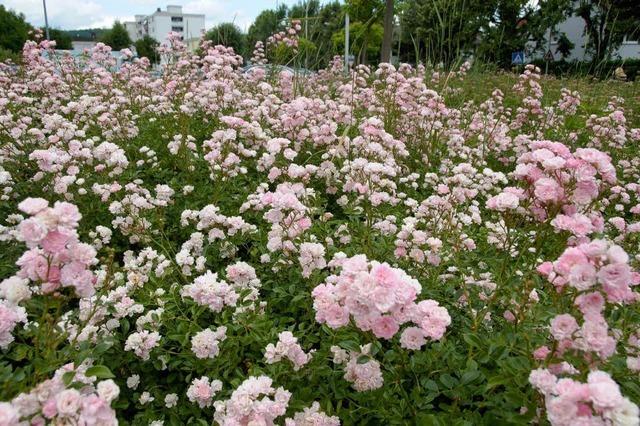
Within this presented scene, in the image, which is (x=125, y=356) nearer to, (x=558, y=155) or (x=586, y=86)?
(x=558, y=155)

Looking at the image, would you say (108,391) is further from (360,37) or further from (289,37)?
(360,37)

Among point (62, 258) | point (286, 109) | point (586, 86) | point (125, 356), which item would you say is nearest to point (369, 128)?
point (286, 109)

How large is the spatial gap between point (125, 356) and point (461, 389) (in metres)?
1.63

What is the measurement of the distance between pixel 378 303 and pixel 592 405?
1.89 ft

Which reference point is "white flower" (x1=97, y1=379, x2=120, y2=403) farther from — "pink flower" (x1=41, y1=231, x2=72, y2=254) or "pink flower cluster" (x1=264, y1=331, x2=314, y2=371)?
"pink flower cluster" (x1=264, y1=331, x2=314, y2=371)

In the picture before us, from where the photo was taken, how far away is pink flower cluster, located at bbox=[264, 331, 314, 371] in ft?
6.00

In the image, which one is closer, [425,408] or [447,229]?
[425,408]

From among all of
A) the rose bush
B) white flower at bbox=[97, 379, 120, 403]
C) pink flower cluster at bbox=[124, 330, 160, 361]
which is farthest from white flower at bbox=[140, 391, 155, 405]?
white flower at bbox=[97, 379, 120, 403]

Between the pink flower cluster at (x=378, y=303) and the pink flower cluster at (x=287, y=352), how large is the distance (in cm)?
31

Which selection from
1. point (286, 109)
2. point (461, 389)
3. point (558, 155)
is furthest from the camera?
point (286, 109)

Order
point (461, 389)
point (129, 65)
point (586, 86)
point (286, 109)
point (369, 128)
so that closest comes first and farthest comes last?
point (461, 389)
point (369, 128)
point (286, 109)
point (129, 65)
point (586, 86)

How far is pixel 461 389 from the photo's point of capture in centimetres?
163

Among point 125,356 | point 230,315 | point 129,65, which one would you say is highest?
point 129,65

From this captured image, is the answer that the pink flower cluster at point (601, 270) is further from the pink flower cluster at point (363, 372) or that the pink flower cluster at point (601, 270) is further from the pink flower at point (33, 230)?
the pink flower at point (33, 230)
